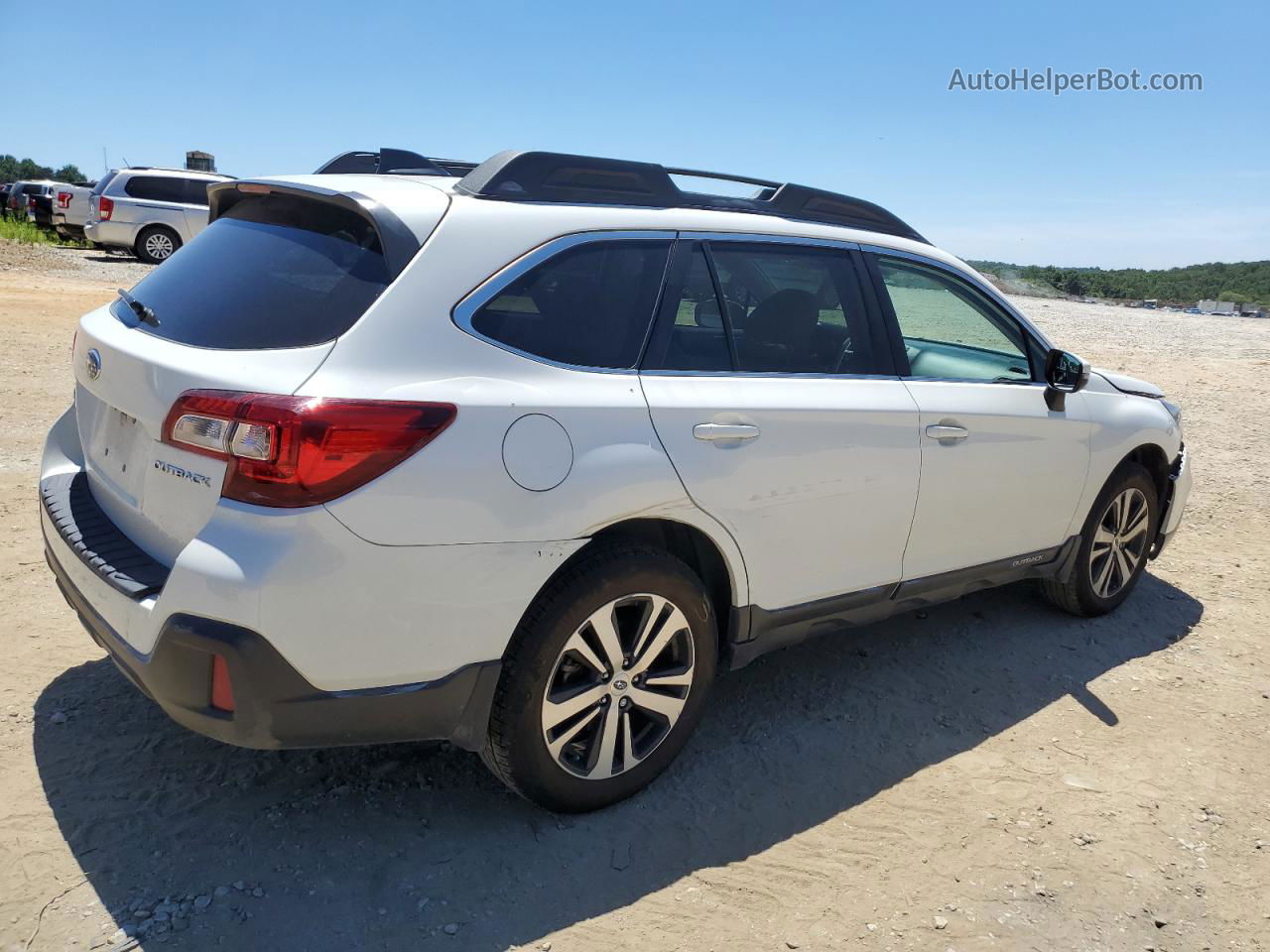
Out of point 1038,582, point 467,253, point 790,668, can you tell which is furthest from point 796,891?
point 1038,582

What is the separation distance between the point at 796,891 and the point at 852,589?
116 centimetres

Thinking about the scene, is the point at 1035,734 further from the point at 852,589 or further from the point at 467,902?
the point at 467,902

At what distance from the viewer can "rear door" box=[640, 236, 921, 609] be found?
3084 millimetres

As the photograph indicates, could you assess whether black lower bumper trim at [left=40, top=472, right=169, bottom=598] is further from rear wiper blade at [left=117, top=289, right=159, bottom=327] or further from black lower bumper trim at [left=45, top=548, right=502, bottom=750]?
rear wiper blade at [left=117, top=289, right=159, bottom=327]

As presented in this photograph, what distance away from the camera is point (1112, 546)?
496 cm

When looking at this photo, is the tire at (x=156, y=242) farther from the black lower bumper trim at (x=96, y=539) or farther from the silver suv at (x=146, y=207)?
the black lower bumper trim at (x=96, y=539)

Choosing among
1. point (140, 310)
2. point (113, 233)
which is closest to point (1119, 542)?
point (140, 310)

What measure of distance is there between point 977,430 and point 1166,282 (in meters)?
85.4

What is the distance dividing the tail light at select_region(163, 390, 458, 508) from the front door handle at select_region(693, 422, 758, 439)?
886 mm

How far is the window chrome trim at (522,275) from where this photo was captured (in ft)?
8.83

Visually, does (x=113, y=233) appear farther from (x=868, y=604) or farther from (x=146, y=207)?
(x=868, y=604)

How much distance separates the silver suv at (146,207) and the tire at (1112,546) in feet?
63.0

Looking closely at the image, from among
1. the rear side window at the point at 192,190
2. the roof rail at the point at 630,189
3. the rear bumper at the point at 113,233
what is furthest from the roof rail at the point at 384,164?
the rear bumper at the point at 113,233

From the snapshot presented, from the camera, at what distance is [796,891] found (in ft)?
9.43
